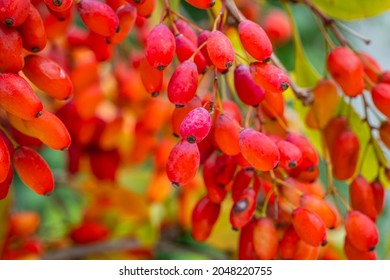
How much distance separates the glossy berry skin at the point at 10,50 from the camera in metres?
0.67

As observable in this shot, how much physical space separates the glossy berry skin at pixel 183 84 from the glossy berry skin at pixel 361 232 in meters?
0.24

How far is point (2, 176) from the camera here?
2.19ft

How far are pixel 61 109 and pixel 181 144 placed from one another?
64 cm

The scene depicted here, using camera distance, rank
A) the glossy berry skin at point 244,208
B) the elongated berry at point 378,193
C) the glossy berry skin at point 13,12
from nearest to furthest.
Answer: the glossy berry skin at point 13,12, the glossy berry skin at point 244,208, the elongated berry at point 378,193

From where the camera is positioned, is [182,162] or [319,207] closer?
[182,162]

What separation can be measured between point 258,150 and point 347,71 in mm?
194

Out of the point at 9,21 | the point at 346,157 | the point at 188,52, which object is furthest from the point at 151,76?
the point at 346,157

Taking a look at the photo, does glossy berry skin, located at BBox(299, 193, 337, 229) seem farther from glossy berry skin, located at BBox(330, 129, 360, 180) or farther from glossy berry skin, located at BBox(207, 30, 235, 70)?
glossy berry skin, located at BBox(207, 30, 235, 70)

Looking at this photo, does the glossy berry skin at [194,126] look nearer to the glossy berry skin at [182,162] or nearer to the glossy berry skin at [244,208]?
the glossy berry skin at [182,162]

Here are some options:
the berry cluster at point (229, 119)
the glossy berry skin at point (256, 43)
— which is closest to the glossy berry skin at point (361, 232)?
the berry cluster at point (229, 119)

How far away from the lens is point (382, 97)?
85 centimetres

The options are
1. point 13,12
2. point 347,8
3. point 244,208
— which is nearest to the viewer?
point 13,12

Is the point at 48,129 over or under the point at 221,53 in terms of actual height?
under

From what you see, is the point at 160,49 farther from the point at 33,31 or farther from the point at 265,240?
the point at 265,240
